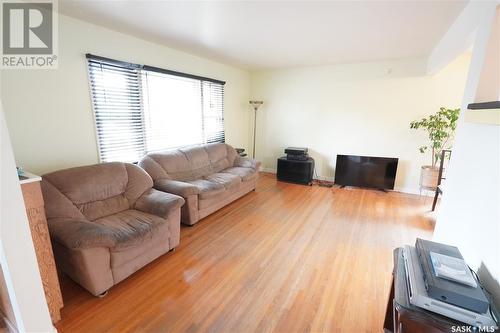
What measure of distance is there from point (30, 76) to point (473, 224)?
144 inches

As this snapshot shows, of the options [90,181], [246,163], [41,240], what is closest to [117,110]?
[90,181]

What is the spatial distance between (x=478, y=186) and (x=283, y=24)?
224cm

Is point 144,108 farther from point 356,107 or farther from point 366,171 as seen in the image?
point 366,171

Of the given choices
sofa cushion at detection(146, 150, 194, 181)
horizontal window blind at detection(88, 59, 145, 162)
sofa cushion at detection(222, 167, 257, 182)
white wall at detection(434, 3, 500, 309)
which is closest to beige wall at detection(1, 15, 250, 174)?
horizontal window blind at detection(88, 59, 145, 162)

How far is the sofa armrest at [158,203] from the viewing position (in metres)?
2.29

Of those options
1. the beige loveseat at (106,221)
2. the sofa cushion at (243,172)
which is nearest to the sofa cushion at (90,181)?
the beige loveseat at (106,221)

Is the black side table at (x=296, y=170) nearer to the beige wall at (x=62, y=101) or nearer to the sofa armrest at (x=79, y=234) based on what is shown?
the beige wall at (x=62, y=101)

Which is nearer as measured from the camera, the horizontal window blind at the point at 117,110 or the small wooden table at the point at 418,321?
the small wooden table at the point at 418,321

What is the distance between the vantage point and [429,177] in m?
3.77

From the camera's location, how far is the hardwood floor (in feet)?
5.36

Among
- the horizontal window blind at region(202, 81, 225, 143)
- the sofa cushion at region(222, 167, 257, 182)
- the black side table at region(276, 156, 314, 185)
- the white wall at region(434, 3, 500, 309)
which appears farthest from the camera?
the black side table at region(276, 156, 314, 185)

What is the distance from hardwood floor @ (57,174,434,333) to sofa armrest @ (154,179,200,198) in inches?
19.9

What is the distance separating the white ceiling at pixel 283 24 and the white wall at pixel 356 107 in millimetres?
562

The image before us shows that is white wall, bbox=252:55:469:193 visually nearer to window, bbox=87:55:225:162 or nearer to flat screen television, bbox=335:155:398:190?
flat screen television, bbox=335:155:398:190
